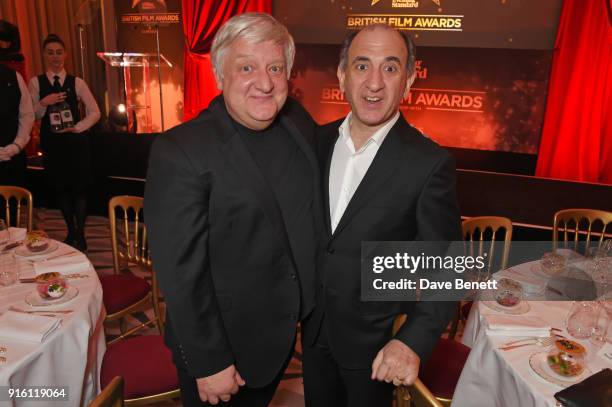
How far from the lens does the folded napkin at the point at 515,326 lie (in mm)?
1780

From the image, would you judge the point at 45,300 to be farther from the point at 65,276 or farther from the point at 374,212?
the point at 374,212

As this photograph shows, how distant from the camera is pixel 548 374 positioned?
60.5 inches

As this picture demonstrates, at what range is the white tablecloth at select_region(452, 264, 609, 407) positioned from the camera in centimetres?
152

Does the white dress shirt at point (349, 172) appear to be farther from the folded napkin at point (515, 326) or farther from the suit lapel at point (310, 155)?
the folded napkin at point (515, 326)

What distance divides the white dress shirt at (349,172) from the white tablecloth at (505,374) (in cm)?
80

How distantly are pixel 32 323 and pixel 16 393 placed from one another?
25 centimetres

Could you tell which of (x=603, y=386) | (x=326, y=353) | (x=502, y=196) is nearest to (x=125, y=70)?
(x=502, y=196)

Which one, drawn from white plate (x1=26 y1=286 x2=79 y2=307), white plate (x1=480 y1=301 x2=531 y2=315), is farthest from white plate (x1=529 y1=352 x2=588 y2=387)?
white plate (x1=26 y1=286 x2=79 y2=307)

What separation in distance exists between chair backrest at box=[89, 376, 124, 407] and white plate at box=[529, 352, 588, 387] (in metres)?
1.28

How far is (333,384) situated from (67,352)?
3.21ft

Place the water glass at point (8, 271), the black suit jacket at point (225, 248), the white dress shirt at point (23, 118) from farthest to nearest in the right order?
the white dress shirt at point (23, 118) → the water glass at point (8, 271) → the black suit jacket at point (225, 248)

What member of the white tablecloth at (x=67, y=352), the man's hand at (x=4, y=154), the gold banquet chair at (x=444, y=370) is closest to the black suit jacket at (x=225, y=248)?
the white tablecloth at (x=67, y=352)

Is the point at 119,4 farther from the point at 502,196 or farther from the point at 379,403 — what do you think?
the point at 379,403

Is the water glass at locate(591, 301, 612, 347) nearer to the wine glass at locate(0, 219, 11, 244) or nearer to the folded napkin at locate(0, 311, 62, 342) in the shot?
the folded napkin at locate(0, 311, 62, 342)
